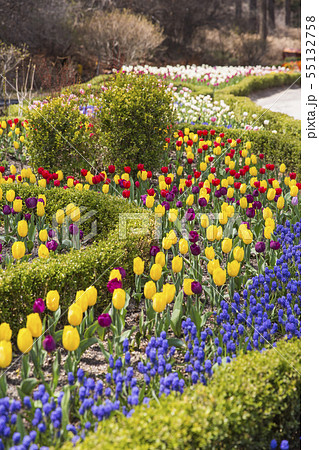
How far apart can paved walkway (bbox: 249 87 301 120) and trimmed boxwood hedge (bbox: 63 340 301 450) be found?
12.9m

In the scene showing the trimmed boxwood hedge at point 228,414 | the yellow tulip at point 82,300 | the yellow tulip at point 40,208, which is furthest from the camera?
the yellow tulip at point 40,208

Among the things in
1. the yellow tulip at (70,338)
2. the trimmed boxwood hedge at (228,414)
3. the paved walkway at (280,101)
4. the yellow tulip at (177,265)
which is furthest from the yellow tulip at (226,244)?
the paved walkway at (280,101)

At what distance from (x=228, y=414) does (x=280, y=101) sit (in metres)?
Answer: 17.6

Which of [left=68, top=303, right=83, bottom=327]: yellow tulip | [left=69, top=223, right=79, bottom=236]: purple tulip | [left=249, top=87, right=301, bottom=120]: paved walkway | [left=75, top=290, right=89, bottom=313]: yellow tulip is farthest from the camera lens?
Result: [left=249, top=87, right=301, bottom=120]: paved walkway

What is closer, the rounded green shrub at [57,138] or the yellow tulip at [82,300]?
the yellow tulip at [82,300]

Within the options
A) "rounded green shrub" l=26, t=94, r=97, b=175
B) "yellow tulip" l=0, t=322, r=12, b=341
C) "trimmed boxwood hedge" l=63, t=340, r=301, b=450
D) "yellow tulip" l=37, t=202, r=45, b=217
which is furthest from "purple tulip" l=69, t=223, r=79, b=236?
"rounded green shrub" l=26, t=94, r=97, b=175

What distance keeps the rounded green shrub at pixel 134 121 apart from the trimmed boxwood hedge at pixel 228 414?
5353mm

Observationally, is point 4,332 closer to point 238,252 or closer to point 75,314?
point 75,314

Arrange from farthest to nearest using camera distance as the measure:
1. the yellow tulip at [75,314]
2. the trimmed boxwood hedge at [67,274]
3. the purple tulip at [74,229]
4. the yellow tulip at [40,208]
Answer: the yellow tulip at [40,208] < the purple tulip at [74,229] < the trimmed boxwood hedge at [67,274] < the yellow tulip at [75,314]

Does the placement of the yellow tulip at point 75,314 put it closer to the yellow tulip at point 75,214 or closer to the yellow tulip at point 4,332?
the yellow tulip at point 4,332

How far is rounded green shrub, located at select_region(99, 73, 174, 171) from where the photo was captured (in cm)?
794

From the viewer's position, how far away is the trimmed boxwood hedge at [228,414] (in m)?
2.61

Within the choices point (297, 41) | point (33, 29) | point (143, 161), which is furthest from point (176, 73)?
point (297, 41)

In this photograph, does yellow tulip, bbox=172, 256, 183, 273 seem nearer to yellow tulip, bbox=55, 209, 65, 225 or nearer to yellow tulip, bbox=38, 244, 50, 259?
yellow tulip, bbox=38, 244, 50, 259
